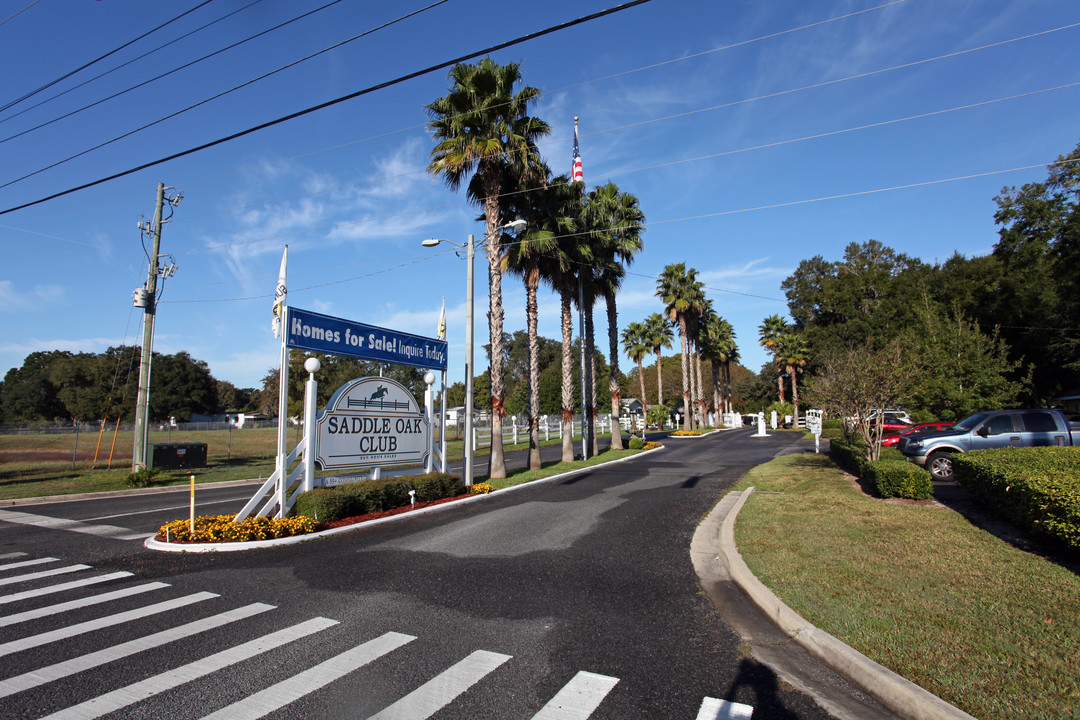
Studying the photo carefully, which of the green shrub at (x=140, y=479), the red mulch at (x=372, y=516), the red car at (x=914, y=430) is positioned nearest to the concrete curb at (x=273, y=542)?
the red mulch at (x=372, y=516)

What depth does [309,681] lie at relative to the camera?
431 centimetres

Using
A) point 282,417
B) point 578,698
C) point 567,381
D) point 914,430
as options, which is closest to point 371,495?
point 282,417

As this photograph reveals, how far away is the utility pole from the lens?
1941 centimetres

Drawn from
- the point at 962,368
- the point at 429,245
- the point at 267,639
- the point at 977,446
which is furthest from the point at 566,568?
the point at 962,368

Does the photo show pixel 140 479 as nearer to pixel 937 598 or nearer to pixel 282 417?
pixel 282 417

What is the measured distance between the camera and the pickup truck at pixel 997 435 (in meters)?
14.0

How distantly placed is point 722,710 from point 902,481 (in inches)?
367

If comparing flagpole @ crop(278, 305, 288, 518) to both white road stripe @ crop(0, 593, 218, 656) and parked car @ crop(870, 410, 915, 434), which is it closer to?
white road stripe @ crop(0, 593, 218, 656)

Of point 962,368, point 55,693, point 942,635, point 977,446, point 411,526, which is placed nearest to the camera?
point 55,693

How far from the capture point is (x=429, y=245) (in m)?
14.6

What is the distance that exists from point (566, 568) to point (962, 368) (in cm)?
2027

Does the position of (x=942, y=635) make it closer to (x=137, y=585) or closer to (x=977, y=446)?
(x=137, y=585)

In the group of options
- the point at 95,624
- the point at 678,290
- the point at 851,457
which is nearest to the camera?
the point at 95,624

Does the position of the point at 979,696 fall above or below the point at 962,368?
below
